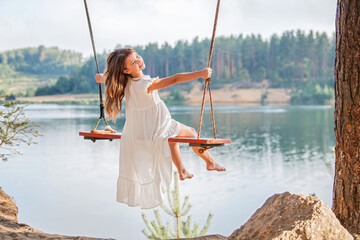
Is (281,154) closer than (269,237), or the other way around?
(269,237)

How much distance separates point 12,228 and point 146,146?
143cm

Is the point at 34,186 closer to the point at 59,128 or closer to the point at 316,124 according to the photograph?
the point at 59,128

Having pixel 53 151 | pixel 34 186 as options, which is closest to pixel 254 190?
pixel 34 186

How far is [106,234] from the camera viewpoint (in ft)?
40.3

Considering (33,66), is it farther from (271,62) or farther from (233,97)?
(271,62)

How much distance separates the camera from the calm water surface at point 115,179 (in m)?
13.7

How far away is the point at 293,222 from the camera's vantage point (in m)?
2.77

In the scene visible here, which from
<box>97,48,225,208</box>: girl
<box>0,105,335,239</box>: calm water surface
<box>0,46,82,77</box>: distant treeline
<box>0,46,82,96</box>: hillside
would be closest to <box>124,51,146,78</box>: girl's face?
<box>97,48,225,208</box>: girl

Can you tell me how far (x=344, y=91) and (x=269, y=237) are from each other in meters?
1.29

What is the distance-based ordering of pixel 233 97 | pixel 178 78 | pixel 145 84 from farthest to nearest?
pixel 233 97 < pixel 145 84 < pixel 178 78

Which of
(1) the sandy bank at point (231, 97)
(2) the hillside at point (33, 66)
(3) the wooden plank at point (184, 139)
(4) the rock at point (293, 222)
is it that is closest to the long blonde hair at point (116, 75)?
(3) the wooden plank at point (184, 139)

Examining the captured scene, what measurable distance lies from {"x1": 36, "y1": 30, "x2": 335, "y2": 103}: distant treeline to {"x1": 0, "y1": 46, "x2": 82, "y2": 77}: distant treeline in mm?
8055

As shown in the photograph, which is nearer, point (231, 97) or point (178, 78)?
point (178, 78)

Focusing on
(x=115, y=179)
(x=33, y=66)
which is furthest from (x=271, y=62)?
(x=115, y=179)
